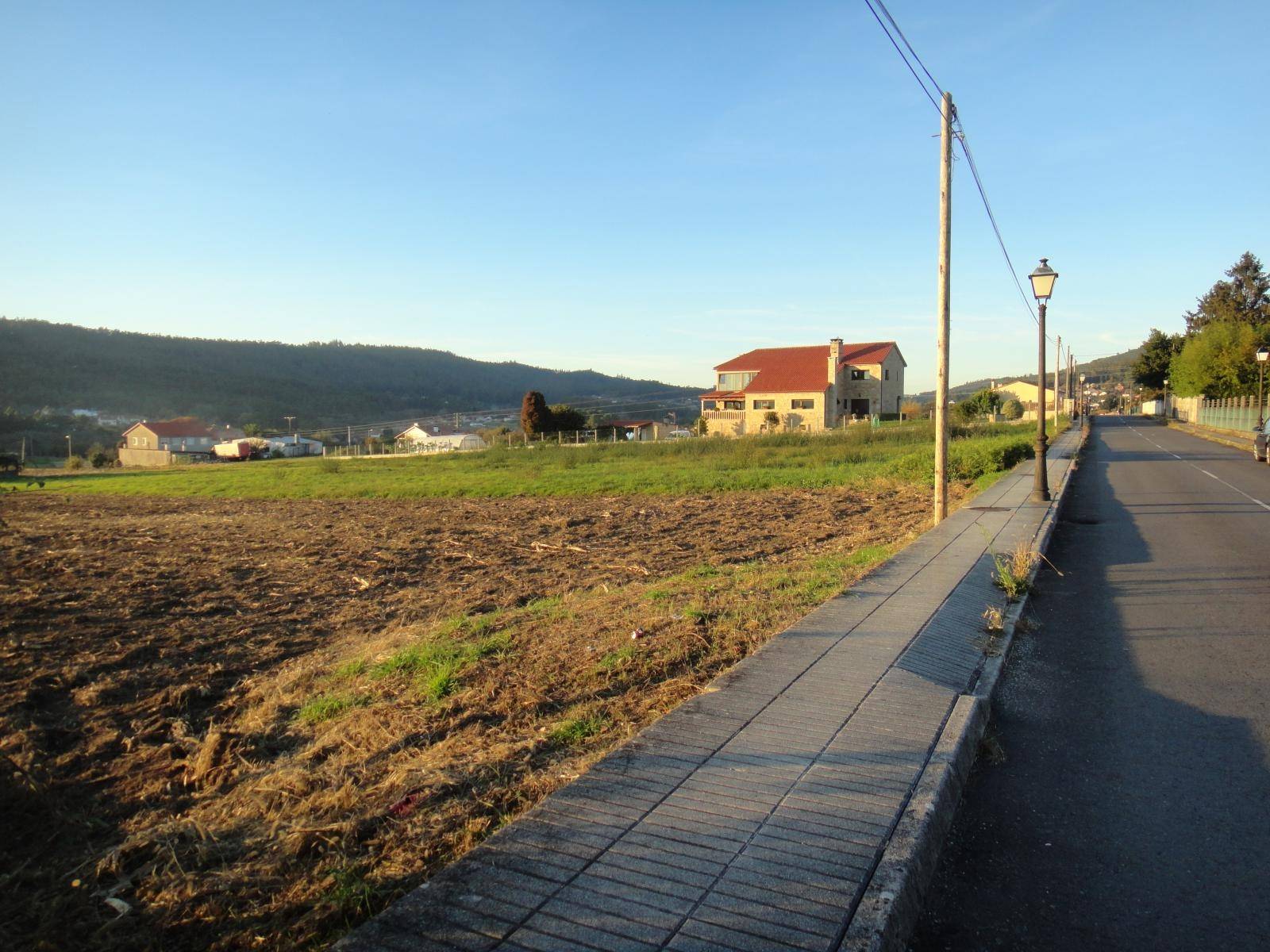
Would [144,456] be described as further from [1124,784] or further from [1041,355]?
[1124,784]

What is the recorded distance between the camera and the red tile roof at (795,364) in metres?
66.8

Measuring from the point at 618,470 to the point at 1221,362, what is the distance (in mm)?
45243

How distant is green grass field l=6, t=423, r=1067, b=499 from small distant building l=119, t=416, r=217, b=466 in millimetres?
23067

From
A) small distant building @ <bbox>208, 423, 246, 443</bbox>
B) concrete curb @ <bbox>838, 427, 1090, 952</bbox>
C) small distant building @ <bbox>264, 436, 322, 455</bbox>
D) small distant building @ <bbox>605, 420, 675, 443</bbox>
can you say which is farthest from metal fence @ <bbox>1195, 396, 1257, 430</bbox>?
small distant building @ <bbox>208, 423, 246, 443</bbox>

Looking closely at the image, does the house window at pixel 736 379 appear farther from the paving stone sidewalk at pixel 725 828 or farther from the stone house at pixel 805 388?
the paving stone sidewalk at pixel 725 828

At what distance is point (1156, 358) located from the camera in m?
90.4

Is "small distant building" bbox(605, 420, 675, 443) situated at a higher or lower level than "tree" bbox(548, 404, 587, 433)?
lower

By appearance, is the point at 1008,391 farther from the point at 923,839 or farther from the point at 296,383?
the point at 923,839

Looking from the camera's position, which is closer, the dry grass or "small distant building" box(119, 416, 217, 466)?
the dry grass

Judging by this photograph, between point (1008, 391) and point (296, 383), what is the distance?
365ft

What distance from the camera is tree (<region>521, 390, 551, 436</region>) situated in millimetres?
68125

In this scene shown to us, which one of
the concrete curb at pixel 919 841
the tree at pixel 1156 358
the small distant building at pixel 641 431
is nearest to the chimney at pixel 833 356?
the small distant building at pixel 641 431

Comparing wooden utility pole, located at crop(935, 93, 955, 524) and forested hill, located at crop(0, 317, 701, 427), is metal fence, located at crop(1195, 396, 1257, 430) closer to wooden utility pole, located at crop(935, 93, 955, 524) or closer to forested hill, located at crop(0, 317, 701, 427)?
wooden utility pole, located at crop(935, 93, 955, 524)

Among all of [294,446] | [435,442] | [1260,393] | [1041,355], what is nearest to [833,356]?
[1260,393]
